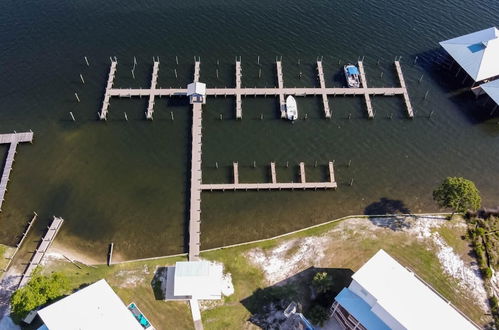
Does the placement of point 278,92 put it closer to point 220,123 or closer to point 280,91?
point 280,91

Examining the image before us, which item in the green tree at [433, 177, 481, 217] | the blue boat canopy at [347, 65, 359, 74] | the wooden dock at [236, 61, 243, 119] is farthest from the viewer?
the blue boat canopy at [347, 65, 359, 74]

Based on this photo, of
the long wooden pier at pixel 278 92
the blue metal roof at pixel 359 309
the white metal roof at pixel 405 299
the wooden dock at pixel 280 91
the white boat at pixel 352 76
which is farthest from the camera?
the white boat at pixel 352 76

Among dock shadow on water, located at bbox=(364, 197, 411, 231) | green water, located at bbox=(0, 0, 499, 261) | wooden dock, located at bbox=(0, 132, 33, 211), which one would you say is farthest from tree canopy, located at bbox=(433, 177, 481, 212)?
wooden dock, located at bbox=(0, 132, 33, 211)

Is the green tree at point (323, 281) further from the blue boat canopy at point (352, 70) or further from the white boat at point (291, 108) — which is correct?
the blue boat canopy at point (352, 70)

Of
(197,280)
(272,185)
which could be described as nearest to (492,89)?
(272,185)

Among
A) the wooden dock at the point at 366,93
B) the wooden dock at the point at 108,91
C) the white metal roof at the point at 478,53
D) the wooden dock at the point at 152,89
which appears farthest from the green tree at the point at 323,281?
the white metal roof at the point at 478,53

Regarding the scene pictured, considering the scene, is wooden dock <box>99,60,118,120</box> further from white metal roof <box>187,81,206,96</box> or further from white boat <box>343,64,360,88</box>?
white boat <box>343,64,360,88</box>
